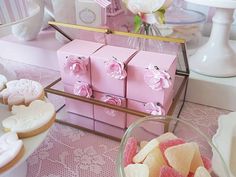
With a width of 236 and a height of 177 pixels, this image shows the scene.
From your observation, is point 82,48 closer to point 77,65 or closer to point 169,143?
point 77,65

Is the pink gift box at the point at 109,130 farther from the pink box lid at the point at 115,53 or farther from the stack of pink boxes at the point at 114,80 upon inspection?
the pink box lid at the point at 115,53

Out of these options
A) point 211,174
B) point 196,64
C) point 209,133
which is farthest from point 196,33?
point 211,174

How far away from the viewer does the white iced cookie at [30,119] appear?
31 centimetres

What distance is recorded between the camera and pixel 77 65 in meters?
0.40

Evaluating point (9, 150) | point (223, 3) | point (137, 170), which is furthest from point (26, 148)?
point (223, 3)

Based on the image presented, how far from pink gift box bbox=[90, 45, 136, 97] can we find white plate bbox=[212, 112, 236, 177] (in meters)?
0.15

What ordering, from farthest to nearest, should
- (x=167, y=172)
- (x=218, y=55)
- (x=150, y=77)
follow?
(x=218, y=55), (x=150, y=77), (x=167, y=172)

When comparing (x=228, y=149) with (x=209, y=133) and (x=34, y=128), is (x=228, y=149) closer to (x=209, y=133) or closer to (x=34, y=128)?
(x=209, y=133)

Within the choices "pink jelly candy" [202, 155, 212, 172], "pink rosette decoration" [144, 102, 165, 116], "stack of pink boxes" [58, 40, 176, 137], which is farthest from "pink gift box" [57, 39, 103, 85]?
"pink jelly candy" [202, 155, 212, 172]

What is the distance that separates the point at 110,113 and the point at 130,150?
13cm

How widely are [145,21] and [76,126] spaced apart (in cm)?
21

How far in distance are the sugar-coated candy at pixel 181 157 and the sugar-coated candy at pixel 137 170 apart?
3 cm

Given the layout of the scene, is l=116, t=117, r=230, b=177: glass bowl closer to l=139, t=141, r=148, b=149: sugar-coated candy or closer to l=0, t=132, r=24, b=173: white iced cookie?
l=139, t=141, r=148, b=149: sugar-coated candy

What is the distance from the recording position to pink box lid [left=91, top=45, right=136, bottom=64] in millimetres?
389
